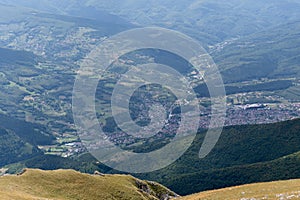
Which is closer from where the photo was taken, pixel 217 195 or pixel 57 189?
pixel 217 195

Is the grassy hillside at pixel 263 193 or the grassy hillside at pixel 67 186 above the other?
the grassy hillside at pixel 263 193

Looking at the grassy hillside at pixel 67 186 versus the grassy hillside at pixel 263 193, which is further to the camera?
the grassy hillside at pixel 67 186

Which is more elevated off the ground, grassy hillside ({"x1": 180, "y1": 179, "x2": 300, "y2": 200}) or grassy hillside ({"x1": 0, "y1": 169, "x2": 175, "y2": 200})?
grassy hillside ({"x1": 180, "y1": 179, "x2": 300, "y2": 200})

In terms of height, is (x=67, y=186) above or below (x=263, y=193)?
below

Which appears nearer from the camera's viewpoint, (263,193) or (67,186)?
(263,193)

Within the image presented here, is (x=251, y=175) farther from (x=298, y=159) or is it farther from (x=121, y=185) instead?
(x=121, y=185)

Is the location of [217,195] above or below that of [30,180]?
above

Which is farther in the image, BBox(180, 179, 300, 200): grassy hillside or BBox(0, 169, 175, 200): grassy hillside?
BBox(0, 169, 175, 200): grassy hillside

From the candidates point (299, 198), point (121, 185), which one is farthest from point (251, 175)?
point (299, 198)

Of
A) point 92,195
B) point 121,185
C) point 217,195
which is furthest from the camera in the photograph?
point 121,185

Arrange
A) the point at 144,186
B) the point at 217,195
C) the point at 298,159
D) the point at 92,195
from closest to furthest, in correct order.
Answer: the point at 217,195 < the point at 92,195 < the point at 144,186 < the point at 298,159

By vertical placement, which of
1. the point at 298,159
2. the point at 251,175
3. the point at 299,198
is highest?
the point at 299,198
